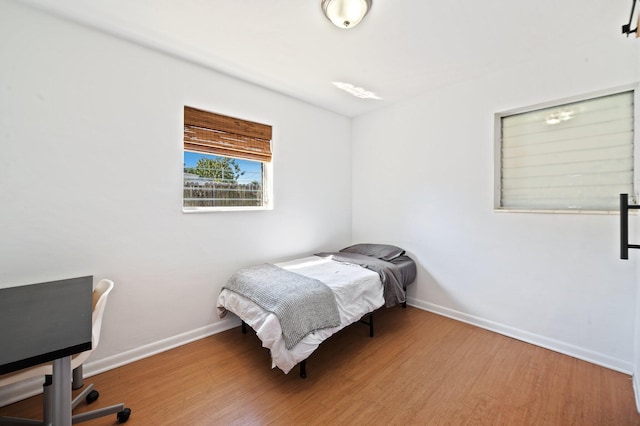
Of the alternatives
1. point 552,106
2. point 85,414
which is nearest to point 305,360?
point 85,414

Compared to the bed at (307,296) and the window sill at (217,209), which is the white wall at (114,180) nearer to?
the window sill at (217,209)

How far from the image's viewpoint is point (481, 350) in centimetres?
235

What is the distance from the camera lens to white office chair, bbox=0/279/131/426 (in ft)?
4.07

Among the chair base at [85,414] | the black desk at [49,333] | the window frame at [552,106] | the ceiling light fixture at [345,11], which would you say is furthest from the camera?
the window frame at [552,106]

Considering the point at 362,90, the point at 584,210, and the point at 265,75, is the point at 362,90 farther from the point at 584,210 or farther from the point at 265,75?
the point at 584,210

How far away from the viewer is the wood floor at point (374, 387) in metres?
1.63

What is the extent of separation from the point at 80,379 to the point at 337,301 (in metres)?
1.89

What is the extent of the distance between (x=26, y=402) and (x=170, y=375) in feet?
2.78

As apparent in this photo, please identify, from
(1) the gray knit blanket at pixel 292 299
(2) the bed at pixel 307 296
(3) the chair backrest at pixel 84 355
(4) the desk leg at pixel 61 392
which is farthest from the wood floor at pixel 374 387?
(4) the desk leg at pixel 61 392

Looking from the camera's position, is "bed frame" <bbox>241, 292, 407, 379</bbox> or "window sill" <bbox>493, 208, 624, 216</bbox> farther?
"window sill" <bbox>493, 208, 624, 216</bbox>

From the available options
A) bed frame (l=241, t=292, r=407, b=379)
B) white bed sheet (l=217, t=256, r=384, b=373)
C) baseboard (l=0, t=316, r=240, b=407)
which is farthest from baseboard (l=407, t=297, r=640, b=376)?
baseboard (l=0, t=316, r=240, b=407)

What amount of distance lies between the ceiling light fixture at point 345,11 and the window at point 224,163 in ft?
4.67

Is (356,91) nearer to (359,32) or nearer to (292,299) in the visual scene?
(359,32)

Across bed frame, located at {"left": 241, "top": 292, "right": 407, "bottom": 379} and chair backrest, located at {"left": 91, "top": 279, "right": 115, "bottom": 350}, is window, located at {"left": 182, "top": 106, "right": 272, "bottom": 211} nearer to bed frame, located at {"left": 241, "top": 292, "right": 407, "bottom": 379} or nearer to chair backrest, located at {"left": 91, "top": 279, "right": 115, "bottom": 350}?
chair backrest, located at {"left": 91, "top": 279, "right": 115, "bottom": 350}
